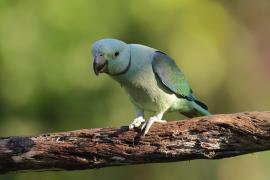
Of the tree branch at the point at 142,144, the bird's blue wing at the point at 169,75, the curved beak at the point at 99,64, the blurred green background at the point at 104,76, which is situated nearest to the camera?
the tree branch at the point at 142,144

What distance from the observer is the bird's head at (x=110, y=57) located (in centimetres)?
→ 318

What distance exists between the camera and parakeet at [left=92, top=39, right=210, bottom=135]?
10.6 ft

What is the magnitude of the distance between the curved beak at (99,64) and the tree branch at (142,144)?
0.32 metres

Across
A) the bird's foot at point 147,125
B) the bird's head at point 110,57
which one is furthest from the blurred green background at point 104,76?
the bird's foot at point 147,125

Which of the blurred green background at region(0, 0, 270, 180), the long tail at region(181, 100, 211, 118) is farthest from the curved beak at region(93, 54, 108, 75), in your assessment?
the blurred green background at region(0, 0, 270, 180)

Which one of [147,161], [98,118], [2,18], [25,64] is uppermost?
[2,18]

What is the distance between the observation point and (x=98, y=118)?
5.32 metres

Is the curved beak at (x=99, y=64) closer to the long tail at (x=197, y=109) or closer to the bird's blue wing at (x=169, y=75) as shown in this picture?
the bird's blue wing at (x=169, y=75)

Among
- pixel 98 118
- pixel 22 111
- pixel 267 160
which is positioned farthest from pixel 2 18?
pixel 267 160

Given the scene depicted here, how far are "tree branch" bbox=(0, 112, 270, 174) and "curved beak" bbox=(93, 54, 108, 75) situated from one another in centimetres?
32

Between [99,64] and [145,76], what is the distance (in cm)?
31

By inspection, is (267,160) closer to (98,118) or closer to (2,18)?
(98,118)

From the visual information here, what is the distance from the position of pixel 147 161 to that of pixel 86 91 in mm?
2331

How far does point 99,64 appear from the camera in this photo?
3.18m
